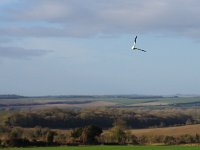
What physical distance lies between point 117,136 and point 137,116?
2132 inches

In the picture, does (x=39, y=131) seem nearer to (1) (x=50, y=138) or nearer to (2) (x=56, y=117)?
(1) (x=50, y=138)

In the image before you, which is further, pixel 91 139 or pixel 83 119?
pixel 83 119

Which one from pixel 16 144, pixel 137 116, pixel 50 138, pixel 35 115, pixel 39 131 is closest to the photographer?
pixel 16 144

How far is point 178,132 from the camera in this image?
90.1 meters

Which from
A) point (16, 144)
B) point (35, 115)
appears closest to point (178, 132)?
point (16, 144)

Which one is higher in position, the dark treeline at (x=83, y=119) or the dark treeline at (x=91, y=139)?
the dark treeline at (x=83, y=119)

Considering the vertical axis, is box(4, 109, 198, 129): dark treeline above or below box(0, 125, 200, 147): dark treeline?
above

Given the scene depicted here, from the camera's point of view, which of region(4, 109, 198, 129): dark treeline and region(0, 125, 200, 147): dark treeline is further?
region(4, 109, 198, 129): dark treeline

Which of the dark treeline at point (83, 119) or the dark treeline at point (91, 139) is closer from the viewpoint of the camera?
the dark treeline at point (91, 139)

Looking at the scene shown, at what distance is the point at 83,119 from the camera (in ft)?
397

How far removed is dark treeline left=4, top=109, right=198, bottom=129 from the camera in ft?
373

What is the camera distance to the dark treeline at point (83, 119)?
114 metres

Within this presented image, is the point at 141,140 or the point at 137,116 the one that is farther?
the point at 137,116

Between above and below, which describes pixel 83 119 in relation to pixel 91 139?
above
